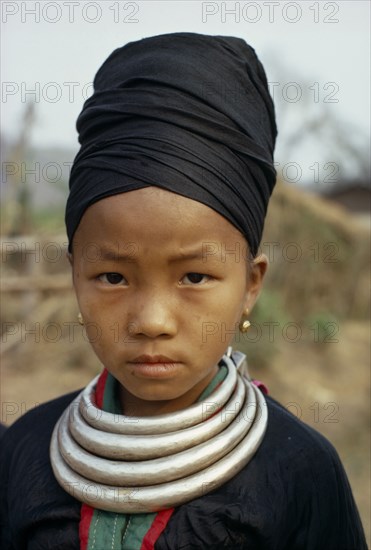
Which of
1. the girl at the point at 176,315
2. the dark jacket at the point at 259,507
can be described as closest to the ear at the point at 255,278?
the girl at the point at 176,315

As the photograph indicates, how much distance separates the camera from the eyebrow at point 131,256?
1268 mm

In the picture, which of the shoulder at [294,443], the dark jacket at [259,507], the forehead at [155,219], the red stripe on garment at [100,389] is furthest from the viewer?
the red stripe on garment at [100,389]

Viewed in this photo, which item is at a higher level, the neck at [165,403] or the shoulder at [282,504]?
the neck at [165,403]

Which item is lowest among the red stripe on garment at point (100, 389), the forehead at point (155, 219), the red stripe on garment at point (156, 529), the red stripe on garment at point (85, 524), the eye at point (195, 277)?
the red stripe on garment at point (85, 524)

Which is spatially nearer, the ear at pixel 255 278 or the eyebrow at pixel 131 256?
the eyebrow at pixel 131 256

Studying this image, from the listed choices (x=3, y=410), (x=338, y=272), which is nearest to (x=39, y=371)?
(x=3, y=410)

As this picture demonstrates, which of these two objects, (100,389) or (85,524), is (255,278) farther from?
(85,524)

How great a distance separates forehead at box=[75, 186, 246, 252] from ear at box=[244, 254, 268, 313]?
0.70 ft

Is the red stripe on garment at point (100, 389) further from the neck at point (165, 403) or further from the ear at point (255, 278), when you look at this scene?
the ear at point (255, 278)

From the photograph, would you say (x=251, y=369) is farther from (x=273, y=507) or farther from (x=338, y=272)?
(x=273, y=507)

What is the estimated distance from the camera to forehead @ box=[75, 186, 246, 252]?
1.25 m

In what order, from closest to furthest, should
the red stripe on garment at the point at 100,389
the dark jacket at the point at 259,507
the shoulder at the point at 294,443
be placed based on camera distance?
the dark jacket at the point at 259,507 < the shoulder at the point at 294,443 < the red stripe on garment at the point at 100,389

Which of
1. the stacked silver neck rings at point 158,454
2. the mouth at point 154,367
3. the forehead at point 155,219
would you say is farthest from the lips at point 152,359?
the forehead at point 155,219

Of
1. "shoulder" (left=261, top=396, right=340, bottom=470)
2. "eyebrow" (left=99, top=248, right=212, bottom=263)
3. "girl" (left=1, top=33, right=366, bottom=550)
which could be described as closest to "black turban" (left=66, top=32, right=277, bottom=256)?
"girl" (left=1, top=33, right=366, bottom=550)
